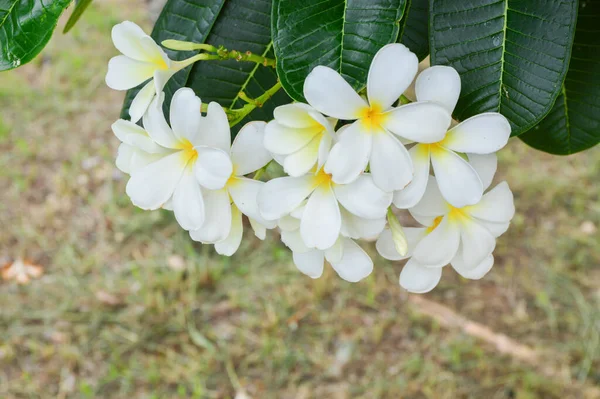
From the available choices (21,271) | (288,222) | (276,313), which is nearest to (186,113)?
(288,222)

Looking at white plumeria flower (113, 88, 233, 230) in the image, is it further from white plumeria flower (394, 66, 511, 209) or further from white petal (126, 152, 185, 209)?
white plumeria flower (394, 66, 511, 209)

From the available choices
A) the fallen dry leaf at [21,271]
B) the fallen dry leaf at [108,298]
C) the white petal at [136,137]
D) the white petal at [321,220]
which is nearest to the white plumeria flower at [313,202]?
the white petal at [321,220]

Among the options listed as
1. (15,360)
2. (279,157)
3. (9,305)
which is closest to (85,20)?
(9,305)

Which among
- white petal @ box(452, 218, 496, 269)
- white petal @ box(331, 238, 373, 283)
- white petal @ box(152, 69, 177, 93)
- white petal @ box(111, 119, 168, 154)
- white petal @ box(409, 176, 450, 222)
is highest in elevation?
white petal @ box(152, 69, 177, 93)

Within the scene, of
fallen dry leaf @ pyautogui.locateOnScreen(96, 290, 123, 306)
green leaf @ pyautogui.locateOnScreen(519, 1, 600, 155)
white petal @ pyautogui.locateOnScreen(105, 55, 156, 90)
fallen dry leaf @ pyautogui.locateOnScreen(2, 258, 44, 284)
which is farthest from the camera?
fallen dry leaf @ pyautogui.locateOnScreen(2, 258, 44, 284)

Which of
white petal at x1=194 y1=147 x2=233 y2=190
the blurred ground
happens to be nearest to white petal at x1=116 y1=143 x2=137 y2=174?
white petal at x1=194 y1=147 x2=233 y2=190

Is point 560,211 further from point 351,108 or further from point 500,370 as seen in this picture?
point 351,108
